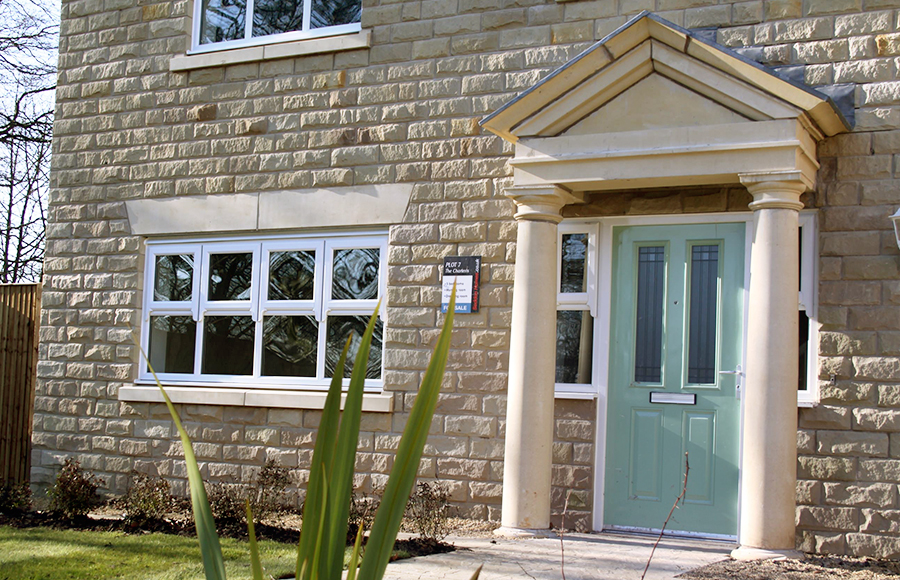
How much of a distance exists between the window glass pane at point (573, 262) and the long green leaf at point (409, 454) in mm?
5675

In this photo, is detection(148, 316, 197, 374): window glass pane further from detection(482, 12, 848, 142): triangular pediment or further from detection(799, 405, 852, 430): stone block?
detection(799, 405, 852, 430): stone block

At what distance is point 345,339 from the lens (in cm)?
795

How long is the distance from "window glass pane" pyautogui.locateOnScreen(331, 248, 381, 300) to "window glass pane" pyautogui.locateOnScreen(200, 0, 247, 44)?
257 cm

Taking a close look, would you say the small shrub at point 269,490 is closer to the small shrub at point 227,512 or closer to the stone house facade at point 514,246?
the small shrub at point 227,512

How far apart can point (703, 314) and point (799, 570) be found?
2.10 meters

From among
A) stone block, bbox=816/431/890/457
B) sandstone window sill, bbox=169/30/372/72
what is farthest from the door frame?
sandstone window sill, bbox=169/30/372/72

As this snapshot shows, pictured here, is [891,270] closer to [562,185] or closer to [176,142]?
[562,185]

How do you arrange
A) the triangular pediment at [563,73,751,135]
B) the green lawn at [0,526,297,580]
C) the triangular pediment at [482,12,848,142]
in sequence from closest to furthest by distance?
the green lawn at [0,526,297,580], the triangular pediment at [482,12,848,142], the triangular pediment at [563,73,751,135]

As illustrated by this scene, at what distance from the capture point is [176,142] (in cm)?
872

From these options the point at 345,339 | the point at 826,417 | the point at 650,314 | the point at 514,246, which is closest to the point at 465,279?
the point at 514,246

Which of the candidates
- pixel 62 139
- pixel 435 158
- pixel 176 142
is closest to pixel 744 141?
pixel 435 158

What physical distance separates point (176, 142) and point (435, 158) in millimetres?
2795

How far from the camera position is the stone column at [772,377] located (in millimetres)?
5629

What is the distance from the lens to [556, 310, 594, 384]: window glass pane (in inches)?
277
